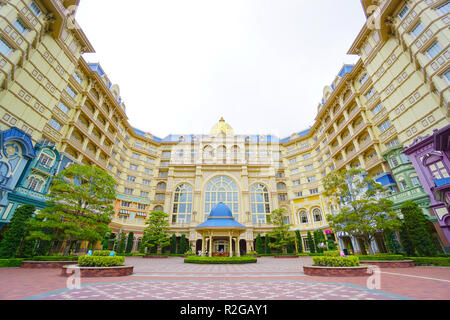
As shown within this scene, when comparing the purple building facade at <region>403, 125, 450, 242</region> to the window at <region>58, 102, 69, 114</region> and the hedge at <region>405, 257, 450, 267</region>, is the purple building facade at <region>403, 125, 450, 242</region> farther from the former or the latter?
the window at <region>58, 102, 69, 114</region>

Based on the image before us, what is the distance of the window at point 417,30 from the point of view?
71.0 feet

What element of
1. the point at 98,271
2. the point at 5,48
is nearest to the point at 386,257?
the point at 98,271

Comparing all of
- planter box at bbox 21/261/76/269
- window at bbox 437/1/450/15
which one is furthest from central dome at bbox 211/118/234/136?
planter box at bbox 21/261/76/269

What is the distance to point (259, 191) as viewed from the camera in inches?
1935

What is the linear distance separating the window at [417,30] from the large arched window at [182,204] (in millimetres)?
46239

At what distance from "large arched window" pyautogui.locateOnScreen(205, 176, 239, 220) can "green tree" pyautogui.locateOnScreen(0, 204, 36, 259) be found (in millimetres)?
31505

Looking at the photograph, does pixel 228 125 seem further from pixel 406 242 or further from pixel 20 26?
pixel 406 242

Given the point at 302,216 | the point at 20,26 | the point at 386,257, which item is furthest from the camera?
the point at 302,216

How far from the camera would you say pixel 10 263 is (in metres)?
16.4

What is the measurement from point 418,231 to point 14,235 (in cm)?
3808

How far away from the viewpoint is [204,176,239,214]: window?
153 feet

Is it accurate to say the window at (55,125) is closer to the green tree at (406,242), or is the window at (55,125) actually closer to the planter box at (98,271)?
the planter box at (98,271)

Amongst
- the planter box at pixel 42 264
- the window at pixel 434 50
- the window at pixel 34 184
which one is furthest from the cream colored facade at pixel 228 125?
the planter box at pixel 42 264

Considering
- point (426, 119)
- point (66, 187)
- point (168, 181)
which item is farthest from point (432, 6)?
point (168, 181)
